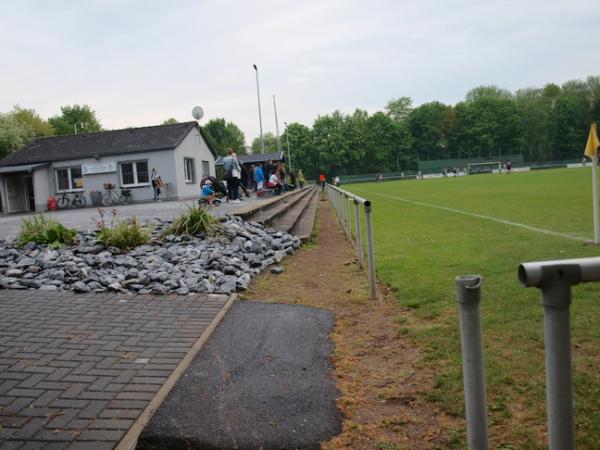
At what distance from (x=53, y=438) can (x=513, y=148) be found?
108 m

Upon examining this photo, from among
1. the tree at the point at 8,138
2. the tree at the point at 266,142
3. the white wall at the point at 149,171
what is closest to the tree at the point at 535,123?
the tree at the point at 266,142

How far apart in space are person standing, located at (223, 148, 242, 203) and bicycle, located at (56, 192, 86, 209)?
1391 centimetres

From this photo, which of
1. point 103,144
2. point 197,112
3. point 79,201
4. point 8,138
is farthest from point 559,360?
point 8,138

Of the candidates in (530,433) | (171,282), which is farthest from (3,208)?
(530,433)

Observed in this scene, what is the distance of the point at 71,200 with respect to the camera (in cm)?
3020

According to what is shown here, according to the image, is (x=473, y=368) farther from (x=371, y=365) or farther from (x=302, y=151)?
(x=302, y=151)

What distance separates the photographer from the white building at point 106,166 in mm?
29594

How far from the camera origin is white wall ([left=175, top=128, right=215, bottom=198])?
30000 millimetres

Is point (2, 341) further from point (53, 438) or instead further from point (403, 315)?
point (403, 315)

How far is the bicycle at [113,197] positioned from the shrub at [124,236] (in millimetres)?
20179

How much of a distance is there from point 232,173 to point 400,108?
106 m

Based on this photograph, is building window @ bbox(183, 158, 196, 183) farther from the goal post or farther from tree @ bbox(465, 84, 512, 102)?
tree @ bbox(465, 84, 512, 102)

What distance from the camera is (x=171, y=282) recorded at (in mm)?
6527

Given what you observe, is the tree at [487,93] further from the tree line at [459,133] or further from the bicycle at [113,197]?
the bicycle at [113,197]
